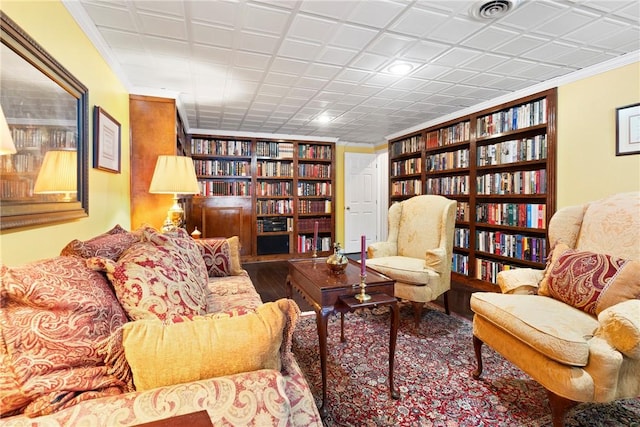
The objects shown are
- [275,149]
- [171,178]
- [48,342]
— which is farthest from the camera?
[275,149]

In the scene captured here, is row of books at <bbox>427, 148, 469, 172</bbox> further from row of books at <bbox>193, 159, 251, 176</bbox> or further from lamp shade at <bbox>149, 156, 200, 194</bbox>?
lamp shade at <bbox>149, 156, 200, 194</bbox>

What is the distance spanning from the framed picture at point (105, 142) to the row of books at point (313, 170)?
3199 mm

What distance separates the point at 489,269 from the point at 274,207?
3.32 m

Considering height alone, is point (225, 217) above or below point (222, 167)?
below

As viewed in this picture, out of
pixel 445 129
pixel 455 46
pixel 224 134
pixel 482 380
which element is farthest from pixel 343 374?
pixel 224 134

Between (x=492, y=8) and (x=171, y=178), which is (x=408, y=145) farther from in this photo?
(x=171, y=178)

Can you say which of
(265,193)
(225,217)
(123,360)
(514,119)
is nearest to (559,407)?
(123,360)

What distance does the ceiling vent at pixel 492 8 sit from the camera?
1.72 meters

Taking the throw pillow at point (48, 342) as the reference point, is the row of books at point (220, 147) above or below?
above

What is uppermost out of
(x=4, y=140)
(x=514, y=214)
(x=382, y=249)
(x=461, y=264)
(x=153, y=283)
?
(x=4, y=140)

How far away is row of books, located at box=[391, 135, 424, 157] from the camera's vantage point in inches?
179

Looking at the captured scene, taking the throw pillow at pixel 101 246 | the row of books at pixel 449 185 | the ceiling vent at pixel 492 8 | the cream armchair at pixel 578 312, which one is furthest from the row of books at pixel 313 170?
the throw pillow at pixel 101 246

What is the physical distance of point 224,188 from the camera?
4.95 metres

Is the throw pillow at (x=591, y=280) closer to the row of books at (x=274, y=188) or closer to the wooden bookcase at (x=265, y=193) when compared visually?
the wooden bookcase at (x=265, y=193)
